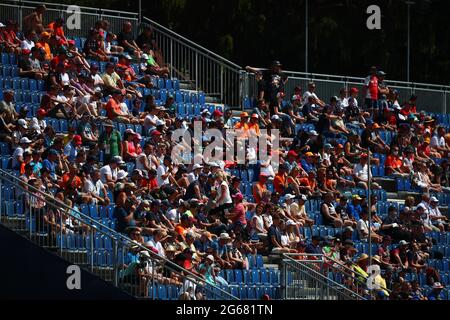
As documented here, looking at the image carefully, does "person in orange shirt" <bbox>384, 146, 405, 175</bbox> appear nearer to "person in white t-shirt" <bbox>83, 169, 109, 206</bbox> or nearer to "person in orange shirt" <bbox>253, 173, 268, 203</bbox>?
"person in orange shirt" <bbox>253, 173, 268, 203</bbox>

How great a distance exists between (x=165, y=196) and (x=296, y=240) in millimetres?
2544

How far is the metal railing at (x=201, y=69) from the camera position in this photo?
1379 inches

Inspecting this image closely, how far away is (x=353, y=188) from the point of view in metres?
33.1

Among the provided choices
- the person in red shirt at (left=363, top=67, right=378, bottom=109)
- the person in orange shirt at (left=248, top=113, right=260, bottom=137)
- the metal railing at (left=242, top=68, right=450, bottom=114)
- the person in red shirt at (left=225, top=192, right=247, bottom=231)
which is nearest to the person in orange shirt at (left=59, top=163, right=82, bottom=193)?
the person in red shirt at (left=225, top=192, right=247, bottom=231)

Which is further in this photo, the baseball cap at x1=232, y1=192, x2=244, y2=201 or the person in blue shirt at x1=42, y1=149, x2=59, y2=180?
the baseball cap at x1=232, y1=192, x2=244, y2=201

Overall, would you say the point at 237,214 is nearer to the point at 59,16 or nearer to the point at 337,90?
the point at 59,16

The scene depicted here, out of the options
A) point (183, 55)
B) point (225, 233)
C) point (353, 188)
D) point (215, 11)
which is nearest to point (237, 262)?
point (225, 233)

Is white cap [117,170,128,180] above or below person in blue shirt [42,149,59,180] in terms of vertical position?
below

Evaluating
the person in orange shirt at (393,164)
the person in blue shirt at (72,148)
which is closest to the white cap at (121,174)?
the person in blue shirt at (72,148)

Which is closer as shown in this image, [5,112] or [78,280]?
[78,280]

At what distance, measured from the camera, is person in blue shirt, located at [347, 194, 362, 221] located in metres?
31.8

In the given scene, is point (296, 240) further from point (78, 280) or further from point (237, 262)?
point (78, 280)

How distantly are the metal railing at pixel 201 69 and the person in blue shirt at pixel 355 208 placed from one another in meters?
4.12

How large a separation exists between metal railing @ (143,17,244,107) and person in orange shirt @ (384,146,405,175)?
3.41m
